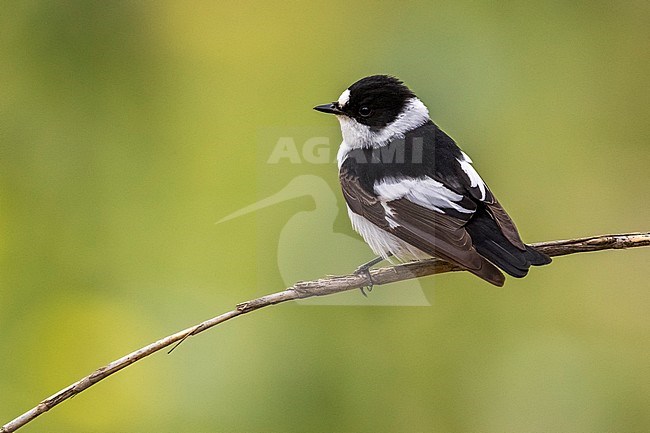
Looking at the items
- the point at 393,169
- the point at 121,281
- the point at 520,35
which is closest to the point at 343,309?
the point at 393,169

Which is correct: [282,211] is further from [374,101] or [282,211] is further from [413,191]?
[413,191]

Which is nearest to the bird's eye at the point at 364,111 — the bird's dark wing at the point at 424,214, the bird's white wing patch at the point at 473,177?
the bird's dark wing at the point at 424,214

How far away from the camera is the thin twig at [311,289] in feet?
3.87

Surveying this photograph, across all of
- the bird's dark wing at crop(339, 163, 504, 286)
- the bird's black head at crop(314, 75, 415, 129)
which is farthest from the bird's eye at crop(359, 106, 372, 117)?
the bird's dark wing at crop(339, 163, 504, 286)

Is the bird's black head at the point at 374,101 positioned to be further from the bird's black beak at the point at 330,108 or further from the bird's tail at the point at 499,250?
the bird's tail at the point at 499,250

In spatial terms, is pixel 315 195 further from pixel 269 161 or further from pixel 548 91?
pixel 548 91

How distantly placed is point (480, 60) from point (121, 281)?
3.76 ft

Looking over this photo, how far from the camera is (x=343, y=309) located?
2.08 meters

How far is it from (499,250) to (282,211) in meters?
0.81

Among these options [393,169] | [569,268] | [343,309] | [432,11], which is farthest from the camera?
[432,11]

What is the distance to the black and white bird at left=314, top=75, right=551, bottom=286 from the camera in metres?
1.56

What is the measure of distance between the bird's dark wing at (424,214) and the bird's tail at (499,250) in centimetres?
2

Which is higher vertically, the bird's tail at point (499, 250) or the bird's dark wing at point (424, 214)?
the bird's dark wing at point (424, 214)

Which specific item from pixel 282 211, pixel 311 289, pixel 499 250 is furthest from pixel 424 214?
pixel 282 211
